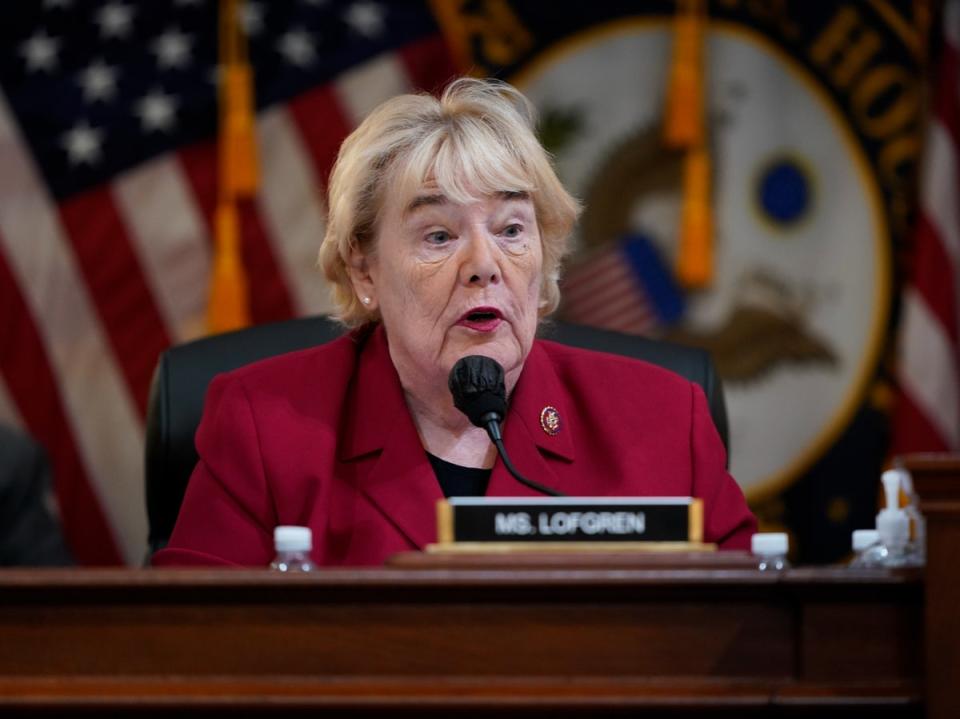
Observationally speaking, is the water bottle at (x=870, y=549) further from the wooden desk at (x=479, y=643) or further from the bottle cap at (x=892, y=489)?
the wooden desk at (x=479, y=643)

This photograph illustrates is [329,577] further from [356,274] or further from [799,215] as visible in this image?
[799,215]

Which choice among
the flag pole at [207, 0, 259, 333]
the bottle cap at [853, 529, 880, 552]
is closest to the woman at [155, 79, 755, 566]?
the bottle cap at [853, 529, 880, 552]

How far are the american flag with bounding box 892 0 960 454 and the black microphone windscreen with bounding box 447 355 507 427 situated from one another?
200 cm

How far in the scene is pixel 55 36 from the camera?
411 cm

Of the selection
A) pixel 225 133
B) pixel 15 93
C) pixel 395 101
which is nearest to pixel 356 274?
pixel 395 101

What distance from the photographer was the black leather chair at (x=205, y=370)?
8.59ft

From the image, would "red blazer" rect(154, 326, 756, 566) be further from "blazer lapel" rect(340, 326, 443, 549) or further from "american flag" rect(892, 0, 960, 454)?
"american flag" rect(892, 0, 960, 454)

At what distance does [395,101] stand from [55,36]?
187cm

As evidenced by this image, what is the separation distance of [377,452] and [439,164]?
0.44m

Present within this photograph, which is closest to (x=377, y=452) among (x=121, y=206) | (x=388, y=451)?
(x=388, y=451)

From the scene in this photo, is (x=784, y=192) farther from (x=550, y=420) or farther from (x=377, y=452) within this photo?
(x=377, y=452)

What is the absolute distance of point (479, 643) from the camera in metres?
1.50

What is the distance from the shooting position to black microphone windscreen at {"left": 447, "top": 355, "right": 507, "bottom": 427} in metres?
2.21

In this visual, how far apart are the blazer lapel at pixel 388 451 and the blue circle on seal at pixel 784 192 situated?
178 centimetres
